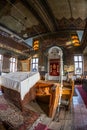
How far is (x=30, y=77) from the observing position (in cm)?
300

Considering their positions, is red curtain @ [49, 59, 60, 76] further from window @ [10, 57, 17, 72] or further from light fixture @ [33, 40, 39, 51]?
window @ [10, 57, 17, 72]

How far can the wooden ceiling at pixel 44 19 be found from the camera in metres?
6.24

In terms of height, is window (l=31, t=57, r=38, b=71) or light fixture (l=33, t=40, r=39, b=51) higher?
light fixture (l=33, t=40, r=39, b=51)

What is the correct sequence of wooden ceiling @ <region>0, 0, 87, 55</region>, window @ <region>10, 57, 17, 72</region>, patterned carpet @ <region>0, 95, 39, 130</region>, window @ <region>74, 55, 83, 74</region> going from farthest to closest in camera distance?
1. window @ <region>74, 55, 83, 74</region>
2. window @ <region>10, 57, 17, 72</region>
3. wooden ceiling @ <region>0, 0, 87, 55</region>
4. patterned carpet @ <region>0, 95, 39, 130</region>

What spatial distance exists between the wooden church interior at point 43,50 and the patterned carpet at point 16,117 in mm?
145

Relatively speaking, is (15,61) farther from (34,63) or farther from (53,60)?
(53,60)

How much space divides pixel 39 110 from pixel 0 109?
91 centimetres

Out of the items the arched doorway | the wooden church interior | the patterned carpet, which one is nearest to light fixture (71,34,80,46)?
the wooden church interior

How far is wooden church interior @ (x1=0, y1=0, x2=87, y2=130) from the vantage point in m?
3.08

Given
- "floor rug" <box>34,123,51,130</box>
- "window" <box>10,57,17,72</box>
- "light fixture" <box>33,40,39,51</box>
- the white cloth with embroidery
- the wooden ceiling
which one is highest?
the wooden ceiling

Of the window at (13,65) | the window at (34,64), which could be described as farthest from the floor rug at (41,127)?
the window at (13,65)

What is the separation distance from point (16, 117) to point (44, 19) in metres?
6.66

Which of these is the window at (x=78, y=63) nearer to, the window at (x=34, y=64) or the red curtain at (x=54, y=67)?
the red curtain at (x=54, y=67)

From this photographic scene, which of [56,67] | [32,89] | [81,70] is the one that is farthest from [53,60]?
[32,89]
